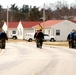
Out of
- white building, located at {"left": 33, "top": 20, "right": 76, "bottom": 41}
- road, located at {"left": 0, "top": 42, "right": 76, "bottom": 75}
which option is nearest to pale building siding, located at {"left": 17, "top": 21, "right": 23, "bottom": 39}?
white building, located at {"left": 33, "top": 20, "right": 76, "bottom": 41}

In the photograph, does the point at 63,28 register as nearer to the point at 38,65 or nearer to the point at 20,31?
the point at 20,31

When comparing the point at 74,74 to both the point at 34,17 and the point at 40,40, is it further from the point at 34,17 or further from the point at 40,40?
the point at 34,17

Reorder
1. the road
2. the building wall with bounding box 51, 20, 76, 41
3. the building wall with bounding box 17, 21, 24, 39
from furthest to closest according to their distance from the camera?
the building wall with bounding box 17, 21, 24, 39, the building wall with bounding box 51, 20, 76, 41, the road

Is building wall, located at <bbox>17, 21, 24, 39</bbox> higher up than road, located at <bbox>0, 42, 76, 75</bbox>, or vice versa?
building wall, located at <bbox>17, 21, 24, 39</bbox>

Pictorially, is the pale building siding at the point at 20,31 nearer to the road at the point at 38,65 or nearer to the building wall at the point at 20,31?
the building wall at the point at 20,31

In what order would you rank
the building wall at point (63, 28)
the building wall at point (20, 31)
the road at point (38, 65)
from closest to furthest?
the road at point (38, 65), the building wall at point (63, 28), the building wall at point (20, 31)

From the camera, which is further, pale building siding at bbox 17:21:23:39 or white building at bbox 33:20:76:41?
pale building siding at bbox 17:21:23:39

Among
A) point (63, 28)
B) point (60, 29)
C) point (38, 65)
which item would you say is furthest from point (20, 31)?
point (38, 65)

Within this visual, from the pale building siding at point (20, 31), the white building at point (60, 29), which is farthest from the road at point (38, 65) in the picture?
the pale building siding at point (20, 31)

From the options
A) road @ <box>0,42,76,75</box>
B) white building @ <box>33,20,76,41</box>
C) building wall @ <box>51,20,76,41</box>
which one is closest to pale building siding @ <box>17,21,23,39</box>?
white building @ <box>33,20,76,41</box>

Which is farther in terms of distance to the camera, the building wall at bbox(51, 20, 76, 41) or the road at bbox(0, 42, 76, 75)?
the building wall at bbox(51, 20, 76, 41)

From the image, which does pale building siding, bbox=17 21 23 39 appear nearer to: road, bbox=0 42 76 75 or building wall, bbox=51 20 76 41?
building wall, bbox=51 20 76 41

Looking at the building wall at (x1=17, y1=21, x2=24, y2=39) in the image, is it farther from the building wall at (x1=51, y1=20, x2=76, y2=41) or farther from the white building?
the building wall at (x1=51, y1=20, x2=76, y2=41)

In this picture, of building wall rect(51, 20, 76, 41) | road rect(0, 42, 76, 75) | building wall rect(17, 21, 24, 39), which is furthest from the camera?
building wall rect(17, 21, 24, 39)
